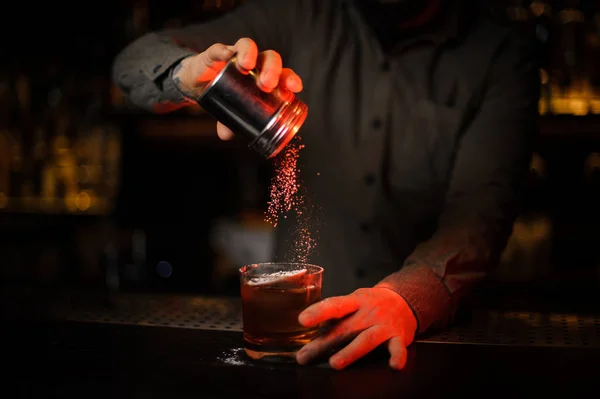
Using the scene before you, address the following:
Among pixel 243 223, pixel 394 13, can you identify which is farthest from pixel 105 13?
pixel 394 13

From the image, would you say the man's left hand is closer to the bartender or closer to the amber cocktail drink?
the amber cocktail drink

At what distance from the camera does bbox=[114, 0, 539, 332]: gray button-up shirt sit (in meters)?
1.94

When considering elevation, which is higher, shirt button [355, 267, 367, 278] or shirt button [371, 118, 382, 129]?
shirt button [371, 118, 382, 129]

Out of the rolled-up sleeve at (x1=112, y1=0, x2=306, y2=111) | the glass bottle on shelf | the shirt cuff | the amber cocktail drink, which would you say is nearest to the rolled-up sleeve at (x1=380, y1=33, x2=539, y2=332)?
the shirt cuff

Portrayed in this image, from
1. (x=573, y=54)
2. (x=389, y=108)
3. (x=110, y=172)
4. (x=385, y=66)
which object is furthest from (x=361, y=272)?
(x=110, y=172)

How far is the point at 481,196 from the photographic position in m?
1.71

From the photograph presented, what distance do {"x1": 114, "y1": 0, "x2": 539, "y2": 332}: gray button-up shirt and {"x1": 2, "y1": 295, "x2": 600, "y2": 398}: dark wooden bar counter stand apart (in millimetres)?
587

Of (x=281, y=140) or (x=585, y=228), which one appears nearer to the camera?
(x=281, y=140)

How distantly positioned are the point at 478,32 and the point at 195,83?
0.95 meters

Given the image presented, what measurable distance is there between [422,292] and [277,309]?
1.21 feet

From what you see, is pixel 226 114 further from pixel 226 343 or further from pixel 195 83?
pixel 226 343

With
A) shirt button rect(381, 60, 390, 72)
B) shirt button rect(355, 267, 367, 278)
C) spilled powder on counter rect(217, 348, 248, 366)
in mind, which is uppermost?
shirt button rect(381, 60, 390, 72)

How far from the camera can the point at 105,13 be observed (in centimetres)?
351

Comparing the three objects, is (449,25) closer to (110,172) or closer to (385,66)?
(385,66)
